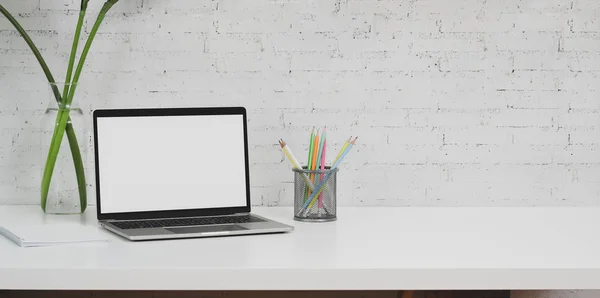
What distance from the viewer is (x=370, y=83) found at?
217 cm

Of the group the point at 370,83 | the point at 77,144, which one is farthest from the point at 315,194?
the point at 77,144

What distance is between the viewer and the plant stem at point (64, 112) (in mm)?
1960

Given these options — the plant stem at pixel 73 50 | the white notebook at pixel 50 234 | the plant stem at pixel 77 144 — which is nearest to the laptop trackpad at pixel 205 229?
the white notebook at pixel 50 234

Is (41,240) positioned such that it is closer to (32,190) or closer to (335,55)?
(32,190)

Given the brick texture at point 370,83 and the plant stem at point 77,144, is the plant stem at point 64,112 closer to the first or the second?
the plant stem at point 77,144

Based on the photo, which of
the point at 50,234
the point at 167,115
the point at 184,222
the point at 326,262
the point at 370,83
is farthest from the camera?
the point at 370,83

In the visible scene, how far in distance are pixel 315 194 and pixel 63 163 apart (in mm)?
596

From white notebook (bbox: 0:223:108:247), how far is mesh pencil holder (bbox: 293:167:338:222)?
0.46m

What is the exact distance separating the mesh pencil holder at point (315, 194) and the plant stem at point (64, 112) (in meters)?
0.54

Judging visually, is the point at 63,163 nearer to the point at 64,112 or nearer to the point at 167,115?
the point at 64,112

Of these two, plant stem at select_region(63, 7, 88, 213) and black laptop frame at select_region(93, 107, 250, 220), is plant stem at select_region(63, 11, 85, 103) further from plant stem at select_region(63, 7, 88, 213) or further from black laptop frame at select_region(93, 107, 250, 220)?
black laptop frame at select_region(93, 107, 250, 220)

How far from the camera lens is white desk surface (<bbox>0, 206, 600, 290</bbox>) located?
4.73 feet

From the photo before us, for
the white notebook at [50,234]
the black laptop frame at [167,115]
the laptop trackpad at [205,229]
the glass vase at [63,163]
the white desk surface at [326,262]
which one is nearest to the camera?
the white desk surface at [326,262]

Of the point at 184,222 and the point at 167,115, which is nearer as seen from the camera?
the point at 184,222
